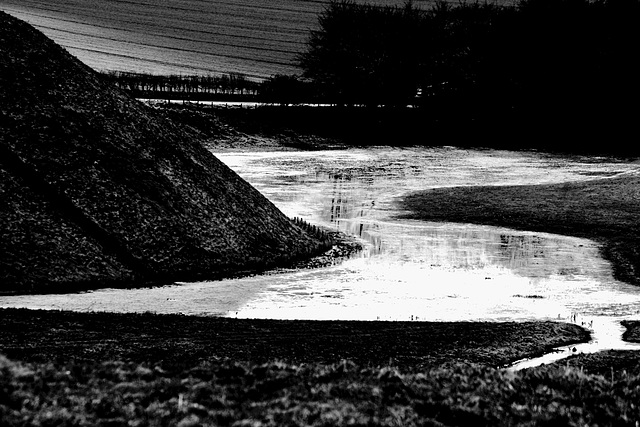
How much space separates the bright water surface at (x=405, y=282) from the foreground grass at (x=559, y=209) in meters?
1.26

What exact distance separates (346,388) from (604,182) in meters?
53.8

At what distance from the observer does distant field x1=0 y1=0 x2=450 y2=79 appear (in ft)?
374

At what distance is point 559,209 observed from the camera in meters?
50.7

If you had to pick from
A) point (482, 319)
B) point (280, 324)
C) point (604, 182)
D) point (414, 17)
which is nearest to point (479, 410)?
point (280, 324)

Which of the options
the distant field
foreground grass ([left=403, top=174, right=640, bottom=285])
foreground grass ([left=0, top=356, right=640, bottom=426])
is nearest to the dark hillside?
foreground grass ([left=403, top=174, right=640, bottom=285])

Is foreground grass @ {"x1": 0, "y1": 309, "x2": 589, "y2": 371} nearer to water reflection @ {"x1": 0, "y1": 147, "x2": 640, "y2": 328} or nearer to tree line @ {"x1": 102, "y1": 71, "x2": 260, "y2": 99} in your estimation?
water reflection @ {"x1": 0, "y1": 147, "x2": 640, "y2": 328}

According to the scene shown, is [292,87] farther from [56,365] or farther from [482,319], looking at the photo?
[56,365]

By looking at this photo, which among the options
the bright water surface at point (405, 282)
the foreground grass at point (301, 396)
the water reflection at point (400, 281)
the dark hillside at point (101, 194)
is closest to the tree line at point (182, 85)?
the water reflection at point (400, 281)

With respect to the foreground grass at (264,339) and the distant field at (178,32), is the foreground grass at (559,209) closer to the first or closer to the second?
the foreground grass at (264,339)

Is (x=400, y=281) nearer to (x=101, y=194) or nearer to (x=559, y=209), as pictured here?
(x=101, y=194)

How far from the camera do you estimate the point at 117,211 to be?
3394 cm

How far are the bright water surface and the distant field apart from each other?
56054 mm

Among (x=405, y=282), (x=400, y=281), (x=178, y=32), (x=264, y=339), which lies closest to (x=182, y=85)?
(x=178, y=32)

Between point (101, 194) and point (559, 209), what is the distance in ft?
81.9
